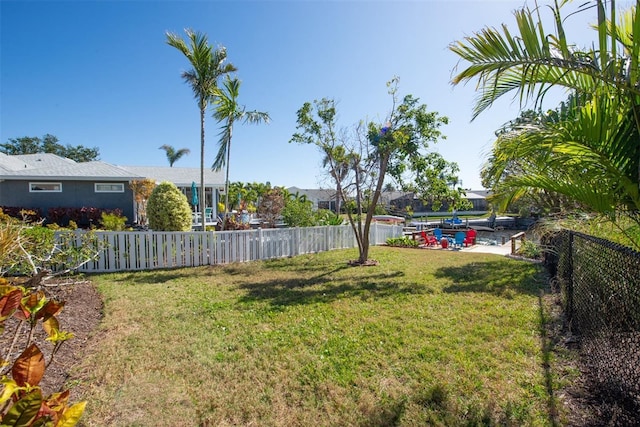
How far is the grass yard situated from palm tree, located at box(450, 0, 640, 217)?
2.04 m

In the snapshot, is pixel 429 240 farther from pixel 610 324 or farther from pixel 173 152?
pixel 173 152

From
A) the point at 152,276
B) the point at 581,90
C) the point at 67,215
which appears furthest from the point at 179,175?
the point at 581,90

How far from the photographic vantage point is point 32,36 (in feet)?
30.2

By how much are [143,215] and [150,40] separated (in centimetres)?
1076

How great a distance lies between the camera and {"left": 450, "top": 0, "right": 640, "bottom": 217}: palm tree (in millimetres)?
2193

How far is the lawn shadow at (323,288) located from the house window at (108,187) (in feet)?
41.2

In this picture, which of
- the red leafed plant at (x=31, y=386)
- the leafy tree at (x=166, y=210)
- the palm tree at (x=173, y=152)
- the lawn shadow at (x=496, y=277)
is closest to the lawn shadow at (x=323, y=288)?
the lawn shadow at (x=496, y=277)

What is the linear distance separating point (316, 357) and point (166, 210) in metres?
7.60

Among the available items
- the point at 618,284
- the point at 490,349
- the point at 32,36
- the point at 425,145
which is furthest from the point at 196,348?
the point at 32,36

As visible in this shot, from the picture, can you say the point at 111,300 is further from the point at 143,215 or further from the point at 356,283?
the point at 143,215

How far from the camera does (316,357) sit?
3.70 metres

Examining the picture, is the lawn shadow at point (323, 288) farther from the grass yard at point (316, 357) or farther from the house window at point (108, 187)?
the house window at point (108, 187)

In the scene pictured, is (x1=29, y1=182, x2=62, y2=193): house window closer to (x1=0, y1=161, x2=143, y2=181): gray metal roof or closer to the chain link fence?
(x1=0, y1=161, x2=143, y2=181): gray metal roof

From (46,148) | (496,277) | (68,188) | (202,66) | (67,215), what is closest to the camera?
(496,277)
